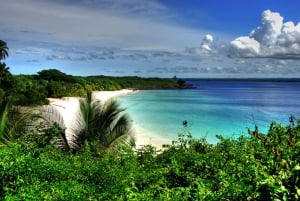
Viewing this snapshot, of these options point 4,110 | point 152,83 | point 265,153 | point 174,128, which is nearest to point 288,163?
point 265,153

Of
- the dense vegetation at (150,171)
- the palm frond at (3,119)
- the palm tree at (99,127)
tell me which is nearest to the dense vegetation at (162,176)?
the dense vegetation at (150,171)

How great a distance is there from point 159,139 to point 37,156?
22945 millimetres

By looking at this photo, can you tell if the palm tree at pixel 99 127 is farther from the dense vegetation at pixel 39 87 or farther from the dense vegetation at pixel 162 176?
the dense vegetation at pixel 162 176

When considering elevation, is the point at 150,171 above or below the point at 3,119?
below

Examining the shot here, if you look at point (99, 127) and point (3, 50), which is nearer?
point (99, 127)

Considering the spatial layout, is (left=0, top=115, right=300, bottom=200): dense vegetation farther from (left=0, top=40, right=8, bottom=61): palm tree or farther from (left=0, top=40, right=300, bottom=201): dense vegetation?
(left=0, top=40, right=8, bottom=61): palm tree

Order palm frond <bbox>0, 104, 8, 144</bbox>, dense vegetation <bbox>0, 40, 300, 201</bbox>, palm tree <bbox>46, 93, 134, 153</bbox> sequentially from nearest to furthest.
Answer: dense vegetation <bbox>0, 40, 300, 201</bbox> < palm frond <bbox>0, 104, 8, 144</bbox> < palm tree <bbox>46, 93, 134, 153</bbox>

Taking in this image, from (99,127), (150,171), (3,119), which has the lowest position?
(150,171)

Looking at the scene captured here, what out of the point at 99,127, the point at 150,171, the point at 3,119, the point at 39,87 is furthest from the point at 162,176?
the point at 39,87

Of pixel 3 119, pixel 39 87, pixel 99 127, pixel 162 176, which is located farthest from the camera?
pixel 39 87

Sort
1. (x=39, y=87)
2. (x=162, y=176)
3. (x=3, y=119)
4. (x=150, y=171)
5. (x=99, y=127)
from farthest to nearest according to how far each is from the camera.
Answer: (x=39, y=87) < (x=99, y=127) < (x=3, y=119) < (x=150, y=171) < (x=162, y=176)

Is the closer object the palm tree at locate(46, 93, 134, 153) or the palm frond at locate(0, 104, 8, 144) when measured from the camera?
the palm frond at locate(0, 104, 8, 144)

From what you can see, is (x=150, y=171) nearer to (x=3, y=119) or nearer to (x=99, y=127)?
(x=3, y=119)

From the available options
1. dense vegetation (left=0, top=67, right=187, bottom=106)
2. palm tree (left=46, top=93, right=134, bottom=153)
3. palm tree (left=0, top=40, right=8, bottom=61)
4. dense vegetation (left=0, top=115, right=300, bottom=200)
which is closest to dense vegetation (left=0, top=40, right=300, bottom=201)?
dense vegetation (left=0, top=115, right=300, bottom=200)
